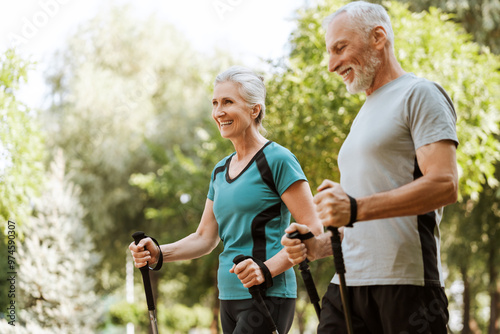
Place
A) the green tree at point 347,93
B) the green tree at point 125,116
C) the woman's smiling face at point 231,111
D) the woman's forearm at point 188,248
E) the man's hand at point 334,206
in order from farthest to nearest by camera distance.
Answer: the green tree at point 125,116, the green tree at point 347,93, the woman's forearm at point 188,248, the woman's smiling face at point 231,111, the man's hand at point 334,206

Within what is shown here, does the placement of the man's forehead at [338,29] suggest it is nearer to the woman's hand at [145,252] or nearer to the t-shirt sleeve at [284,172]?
the t-shirt sleeve at [284,172]

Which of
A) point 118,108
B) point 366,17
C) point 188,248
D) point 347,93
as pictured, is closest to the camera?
point 366,17

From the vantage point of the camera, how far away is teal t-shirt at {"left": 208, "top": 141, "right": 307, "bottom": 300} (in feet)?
8.95

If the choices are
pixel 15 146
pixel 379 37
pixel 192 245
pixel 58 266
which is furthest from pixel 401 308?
pixel 58 266

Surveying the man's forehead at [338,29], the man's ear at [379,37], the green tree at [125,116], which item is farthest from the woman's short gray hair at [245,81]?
the green tree at [125,116]

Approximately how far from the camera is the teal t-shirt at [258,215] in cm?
273

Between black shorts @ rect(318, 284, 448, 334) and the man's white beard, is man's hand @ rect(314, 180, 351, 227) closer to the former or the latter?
black shorts @ rect(318, 284, 448, 334)

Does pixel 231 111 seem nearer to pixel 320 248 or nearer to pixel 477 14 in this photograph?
pixel 320 248

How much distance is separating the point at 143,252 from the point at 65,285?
1461 cm

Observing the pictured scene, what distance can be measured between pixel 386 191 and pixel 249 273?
2.56 feet

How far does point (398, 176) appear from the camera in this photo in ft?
7.11

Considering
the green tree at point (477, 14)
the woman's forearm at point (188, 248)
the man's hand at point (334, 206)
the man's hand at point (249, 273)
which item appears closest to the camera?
the man's hand at point (334, 206)

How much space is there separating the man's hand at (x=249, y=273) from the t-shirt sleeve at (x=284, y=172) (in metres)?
0.39

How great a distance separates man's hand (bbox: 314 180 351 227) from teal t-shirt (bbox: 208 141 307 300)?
78 centimetres
